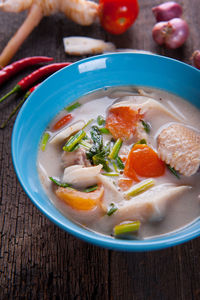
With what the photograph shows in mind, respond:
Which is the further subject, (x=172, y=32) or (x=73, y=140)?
(x=172, y=32)

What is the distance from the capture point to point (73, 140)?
259cm

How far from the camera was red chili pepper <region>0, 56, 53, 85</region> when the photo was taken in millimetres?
3373

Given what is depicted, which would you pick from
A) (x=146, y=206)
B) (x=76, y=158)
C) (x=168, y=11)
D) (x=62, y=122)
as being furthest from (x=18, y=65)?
(x=146, y=206)

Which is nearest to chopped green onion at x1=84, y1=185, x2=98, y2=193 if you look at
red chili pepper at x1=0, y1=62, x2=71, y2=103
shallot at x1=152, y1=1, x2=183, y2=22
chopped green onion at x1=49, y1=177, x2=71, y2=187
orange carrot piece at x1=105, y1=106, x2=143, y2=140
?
chopped green onion at x1=49, y1=177, x2=71, y2=187

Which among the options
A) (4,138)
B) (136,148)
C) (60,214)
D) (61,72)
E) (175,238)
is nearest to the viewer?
(175,238)

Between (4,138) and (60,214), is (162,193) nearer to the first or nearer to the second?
(60,214)

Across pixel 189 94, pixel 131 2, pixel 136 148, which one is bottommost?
pixel 136 148

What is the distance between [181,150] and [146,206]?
517mm

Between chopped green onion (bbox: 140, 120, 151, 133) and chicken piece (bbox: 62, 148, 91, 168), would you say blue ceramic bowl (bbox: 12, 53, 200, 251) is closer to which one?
chicken piece (bbox: 62, 148, 91, 168)

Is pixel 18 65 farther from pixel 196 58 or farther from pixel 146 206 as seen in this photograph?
pixel 146 206

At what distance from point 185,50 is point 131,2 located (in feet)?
2.48

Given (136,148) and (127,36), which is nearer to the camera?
(136,148)

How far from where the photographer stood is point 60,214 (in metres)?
2.23

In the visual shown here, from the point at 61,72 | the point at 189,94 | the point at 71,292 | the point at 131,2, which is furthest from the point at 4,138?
the point at 131,2
